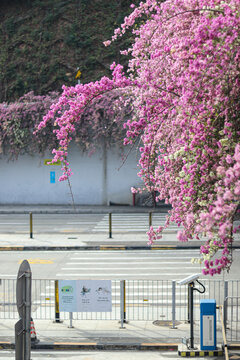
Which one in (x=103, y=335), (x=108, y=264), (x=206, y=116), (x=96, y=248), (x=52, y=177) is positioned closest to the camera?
(x=206, y=116)

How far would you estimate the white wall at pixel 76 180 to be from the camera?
113ft

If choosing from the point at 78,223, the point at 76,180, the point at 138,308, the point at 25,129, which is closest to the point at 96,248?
the point at 78,223

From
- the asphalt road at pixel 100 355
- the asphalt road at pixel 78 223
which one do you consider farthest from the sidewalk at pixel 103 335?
the asphalt road at pixel 78 223

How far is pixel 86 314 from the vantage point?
13719mm

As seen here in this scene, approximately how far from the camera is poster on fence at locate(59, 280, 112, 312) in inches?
511

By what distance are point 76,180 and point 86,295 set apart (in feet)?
71.0

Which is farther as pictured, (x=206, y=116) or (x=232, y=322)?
(x=232, y=322)

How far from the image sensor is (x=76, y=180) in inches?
1357

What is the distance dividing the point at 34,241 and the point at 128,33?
63.1 feet

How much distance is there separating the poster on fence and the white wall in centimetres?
2108

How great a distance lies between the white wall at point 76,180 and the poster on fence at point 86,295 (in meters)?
21.1

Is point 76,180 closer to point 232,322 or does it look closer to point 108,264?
point 108,264

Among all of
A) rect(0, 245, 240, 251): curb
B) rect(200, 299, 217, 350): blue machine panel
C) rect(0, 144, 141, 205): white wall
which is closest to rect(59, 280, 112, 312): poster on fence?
rect(200, 299, 217, 350): blue machine panel

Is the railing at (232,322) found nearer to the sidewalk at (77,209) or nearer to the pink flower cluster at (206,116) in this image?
the pink flower cluster at (206,116)
